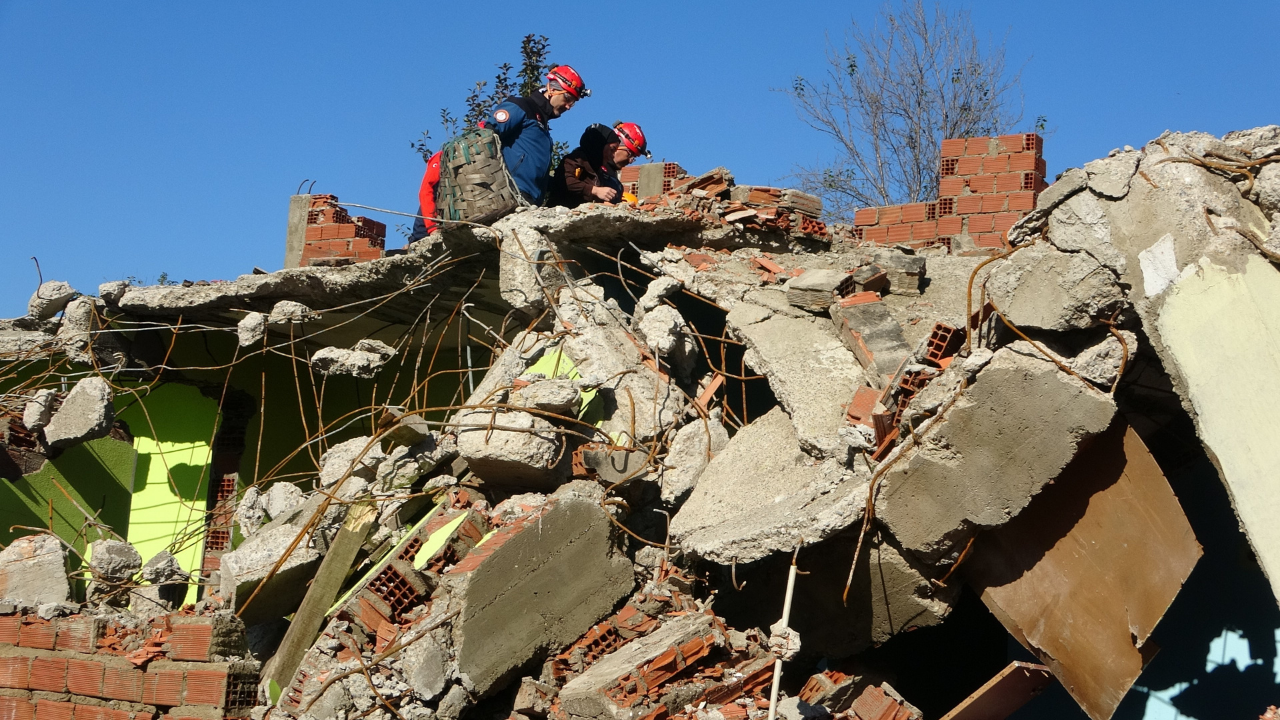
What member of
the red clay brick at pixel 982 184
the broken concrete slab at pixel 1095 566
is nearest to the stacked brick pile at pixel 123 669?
the broken concrete slab at pixel 1095 566

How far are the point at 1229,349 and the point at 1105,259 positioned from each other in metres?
0.55

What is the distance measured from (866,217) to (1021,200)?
98 cm

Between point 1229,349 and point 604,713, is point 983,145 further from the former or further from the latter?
point 604,713

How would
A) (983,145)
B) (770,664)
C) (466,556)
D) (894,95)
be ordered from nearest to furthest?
(770,664)
(466,556)
(983,145)
(894,95)

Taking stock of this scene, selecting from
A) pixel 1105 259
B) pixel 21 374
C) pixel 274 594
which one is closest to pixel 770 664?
pixel 1105 259

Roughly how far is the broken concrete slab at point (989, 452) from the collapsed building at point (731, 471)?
12mm

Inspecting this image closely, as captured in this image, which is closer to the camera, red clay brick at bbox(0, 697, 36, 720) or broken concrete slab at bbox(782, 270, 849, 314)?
red clay brick at bbox(0, 697, 36, 720)

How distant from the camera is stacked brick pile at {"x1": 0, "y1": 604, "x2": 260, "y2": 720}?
507cm

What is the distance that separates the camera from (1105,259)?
14.4 ft

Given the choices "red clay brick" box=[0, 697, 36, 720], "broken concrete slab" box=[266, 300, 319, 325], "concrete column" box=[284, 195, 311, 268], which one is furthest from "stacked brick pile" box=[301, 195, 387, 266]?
"red clay brick" box=[0, 697, 36, 720]

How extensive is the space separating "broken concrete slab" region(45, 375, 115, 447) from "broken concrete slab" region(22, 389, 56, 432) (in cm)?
4

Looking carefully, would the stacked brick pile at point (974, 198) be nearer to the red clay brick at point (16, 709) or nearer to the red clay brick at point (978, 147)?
the red clay brick at point (978, 147)

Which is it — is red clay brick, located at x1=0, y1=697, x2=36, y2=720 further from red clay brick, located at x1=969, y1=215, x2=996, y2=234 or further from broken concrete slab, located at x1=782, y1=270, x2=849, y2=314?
red clay brick, located at x1=969, y1=215, x2=996, y2=234

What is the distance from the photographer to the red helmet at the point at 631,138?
7707mm
